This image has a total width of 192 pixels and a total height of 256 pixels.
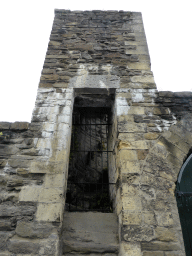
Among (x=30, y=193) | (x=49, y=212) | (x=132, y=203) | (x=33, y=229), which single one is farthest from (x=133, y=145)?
(x=33, y=229)

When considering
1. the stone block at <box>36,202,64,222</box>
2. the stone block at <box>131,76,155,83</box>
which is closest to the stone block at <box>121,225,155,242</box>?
the stone block at <box>36,202,64,222</box>

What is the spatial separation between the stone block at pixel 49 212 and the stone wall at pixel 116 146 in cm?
1

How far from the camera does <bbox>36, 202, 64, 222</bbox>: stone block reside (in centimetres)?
210

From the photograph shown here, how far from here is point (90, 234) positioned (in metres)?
2.31

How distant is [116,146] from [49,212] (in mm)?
1334

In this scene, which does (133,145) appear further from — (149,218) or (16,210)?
(16,210)

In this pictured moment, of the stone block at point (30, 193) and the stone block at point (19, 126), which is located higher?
the stone block at point (19, 126)

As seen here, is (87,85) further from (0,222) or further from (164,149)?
(0,222)

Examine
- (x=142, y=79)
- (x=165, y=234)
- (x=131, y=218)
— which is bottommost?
(x=165, y=234)

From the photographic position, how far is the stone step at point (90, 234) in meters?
2.17

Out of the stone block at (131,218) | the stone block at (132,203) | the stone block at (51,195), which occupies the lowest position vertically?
the stone block at (131,218)

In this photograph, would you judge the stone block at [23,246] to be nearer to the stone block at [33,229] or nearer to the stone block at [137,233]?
the stone block at [33,229]

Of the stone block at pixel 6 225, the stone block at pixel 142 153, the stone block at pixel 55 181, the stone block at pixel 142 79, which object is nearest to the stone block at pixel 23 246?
the stone block at pixel 6 225

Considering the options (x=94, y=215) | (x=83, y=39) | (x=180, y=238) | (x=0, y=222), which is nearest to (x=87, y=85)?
(x=83, y=39)
